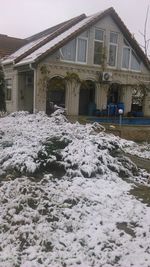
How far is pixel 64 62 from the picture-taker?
54.4 ft

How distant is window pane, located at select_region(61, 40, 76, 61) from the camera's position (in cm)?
1659

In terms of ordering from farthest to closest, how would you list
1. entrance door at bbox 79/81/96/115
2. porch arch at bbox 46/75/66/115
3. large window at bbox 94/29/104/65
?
entrance door at bbox 79/81/96/115
large window at bbox 94/29/104/65
porch arch at bbox 46/75/66/115

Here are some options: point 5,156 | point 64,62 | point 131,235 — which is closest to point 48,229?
point 131,235

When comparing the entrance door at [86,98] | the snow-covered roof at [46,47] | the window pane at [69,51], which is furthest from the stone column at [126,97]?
the snow-covered roof at [46,47]

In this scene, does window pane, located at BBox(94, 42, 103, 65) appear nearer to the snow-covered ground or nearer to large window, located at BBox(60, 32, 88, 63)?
large window, located at BBox(60, 32, 88, 63)

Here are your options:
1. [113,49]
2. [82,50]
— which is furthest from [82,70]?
[113,49]

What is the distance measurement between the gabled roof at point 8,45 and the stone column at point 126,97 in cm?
782

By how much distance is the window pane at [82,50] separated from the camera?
17.1 metres

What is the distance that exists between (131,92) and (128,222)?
15.6 meters

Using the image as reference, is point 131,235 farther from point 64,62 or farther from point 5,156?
point 64,62

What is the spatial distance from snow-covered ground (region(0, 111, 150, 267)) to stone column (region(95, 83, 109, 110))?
10.1 metres

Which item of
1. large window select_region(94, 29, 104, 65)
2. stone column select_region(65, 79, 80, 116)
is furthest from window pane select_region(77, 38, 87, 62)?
stone column select_region(65, 79, 80, 116)

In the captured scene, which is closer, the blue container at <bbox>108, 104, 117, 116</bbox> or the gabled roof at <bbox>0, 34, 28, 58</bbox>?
the blue container at <bbox>108, 104, 117, 116</bbox>

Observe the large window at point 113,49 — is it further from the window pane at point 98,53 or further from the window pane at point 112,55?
the window pane at point 98,53
